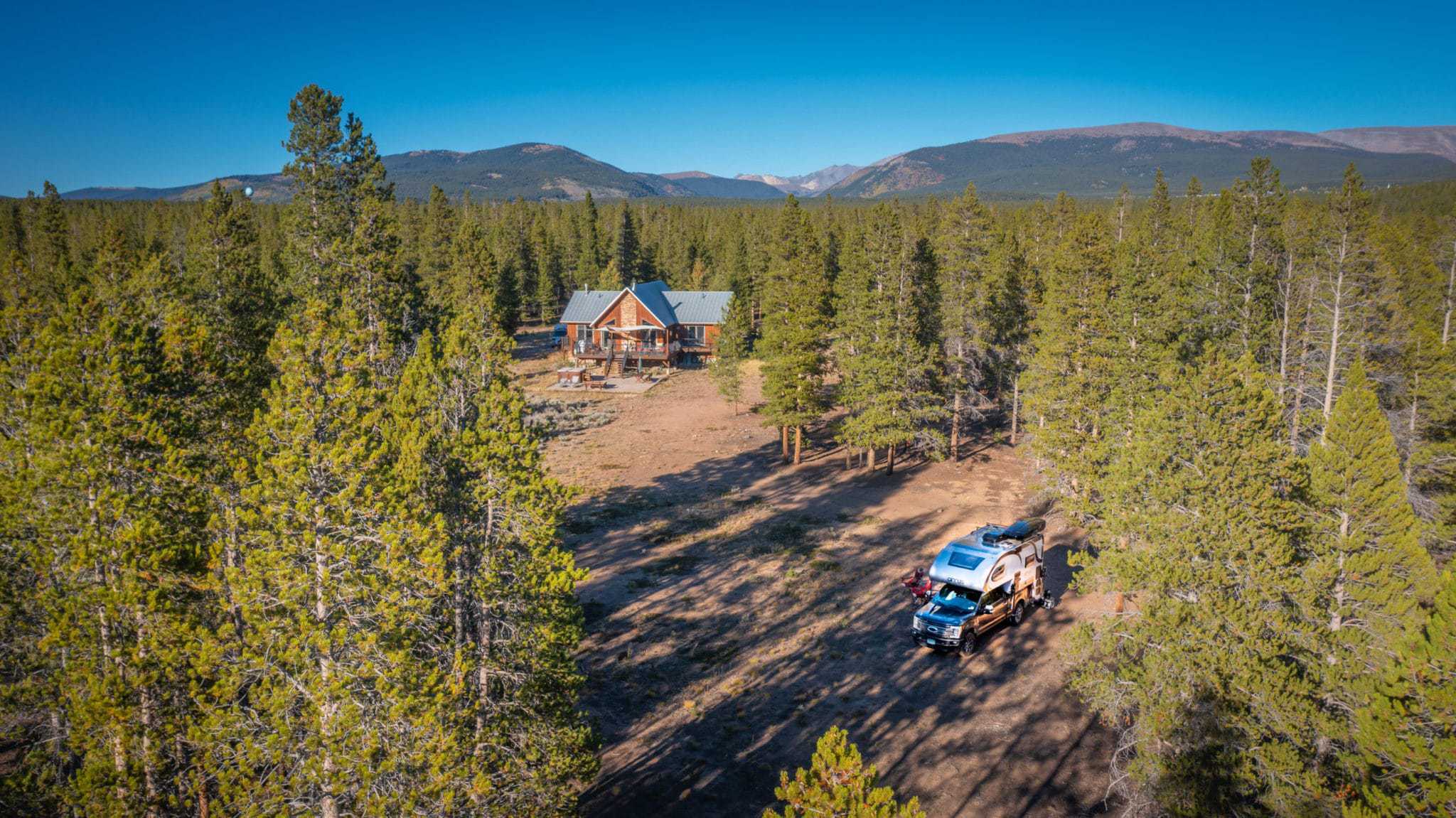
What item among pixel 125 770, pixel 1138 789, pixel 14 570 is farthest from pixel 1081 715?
pixel 14 570

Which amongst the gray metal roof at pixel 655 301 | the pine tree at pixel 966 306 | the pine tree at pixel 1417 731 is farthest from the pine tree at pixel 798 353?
the pine tree at pixel 1417 731

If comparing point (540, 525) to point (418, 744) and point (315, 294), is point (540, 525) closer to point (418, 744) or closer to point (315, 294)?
point (418, 744)

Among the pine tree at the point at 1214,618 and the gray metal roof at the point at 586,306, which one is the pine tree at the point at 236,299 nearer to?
the pine tree at the point at 1214,618

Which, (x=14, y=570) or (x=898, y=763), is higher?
(x=14, y=570)

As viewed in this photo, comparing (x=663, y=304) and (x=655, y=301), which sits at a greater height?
(x=655, y=301)

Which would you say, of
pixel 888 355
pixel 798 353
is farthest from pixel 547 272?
pixel 888 355

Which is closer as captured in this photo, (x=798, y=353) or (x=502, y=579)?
(x=502, y=579)

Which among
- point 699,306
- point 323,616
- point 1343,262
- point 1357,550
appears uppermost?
point 1343,262

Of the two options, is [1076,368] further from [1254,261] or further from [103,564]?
[103,564]
